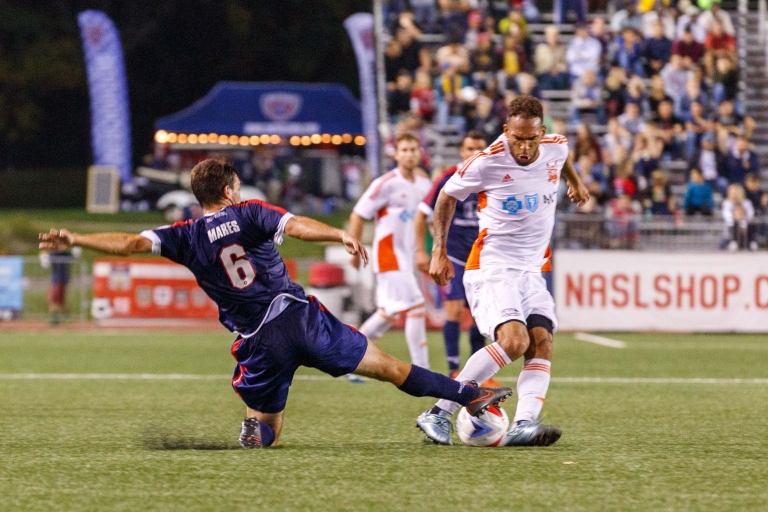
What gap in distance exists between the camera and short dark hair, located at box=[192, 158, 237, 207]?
20.5 feet

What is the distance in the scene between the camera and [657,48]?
22016 mm

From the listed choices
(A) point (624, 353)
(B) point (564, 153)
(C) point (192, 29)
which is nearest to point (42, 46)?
(C) point (192, 29)

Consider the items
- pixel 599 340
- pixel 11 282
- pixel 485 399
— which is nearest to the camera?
pixel 485 399

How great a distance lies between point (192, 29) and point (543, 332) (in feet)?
141

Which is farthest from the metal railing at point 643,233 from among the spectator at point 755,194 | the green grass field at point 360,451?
the green grass field at point 360,451

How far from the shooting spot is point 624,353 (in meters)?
13.7

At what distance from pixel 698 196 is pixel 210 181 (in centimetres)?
1351

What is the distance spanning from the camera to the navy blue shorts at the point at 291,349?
6.29 metres

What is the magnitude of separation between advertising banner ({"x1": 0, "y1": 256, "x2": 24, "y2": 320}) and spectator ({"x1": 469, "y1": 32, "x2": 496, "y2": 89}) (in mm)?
8712

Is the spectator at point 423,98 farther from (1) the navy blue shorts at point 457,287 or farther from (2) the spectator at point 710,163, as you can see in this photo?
(1) the navy blue shorts at point 457,287

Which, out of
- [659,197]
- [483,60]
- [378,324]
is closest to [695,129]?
[659,197]

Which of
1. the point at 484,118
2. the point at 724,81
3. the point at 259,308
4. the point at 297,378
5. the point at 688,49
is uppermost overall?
the point at 688,49

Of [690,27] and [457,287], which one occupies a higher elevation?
[690,27]

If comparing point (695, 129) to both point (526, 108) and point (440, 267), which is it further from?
point (440, 267)
